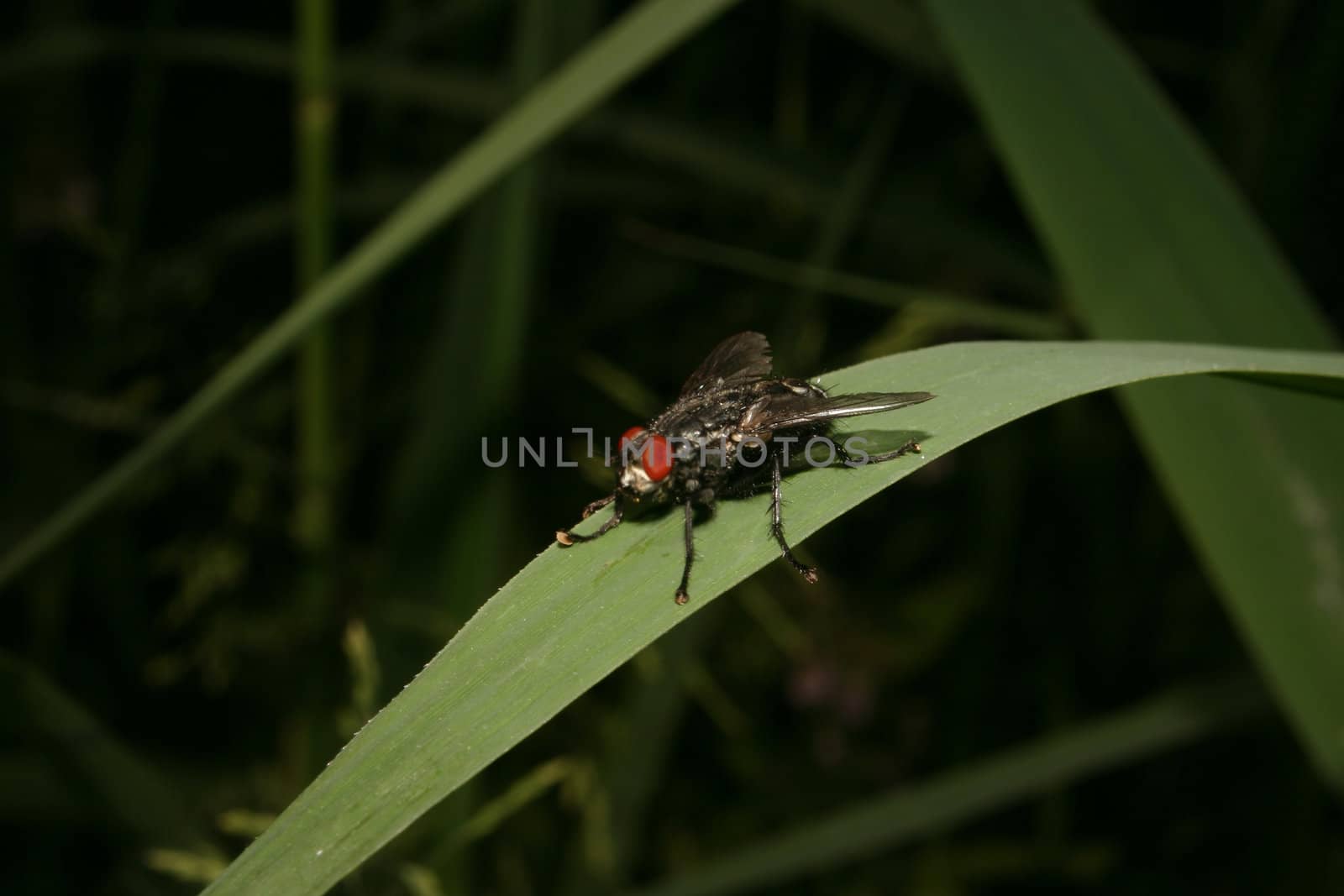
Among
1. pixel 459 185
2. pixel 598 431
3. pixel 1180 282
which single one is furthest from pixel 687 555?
pixel 598 431

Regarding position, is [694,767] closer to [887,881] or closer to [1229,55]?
[887,881]

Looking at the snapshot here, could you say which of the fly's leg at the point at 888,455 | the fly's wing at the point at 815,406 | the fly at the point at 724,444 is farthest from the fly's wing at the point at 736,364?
the fly's leg at the point at 888,455

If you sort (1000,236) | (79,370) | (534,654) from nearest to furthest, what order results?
A: (534,654)
(1000,236)
(79,370)

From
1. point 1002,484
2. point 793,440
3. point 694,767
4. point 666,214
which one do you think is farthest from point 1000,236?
point 694,767

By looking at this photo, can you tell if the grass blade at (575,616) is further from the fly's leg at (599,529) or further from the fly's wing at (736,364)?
the fly's wing at (736,364)

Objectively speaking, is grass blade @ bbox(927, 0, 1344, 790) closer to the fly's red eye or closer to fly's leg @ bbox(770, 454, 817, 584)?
fly's leg @ bbox(770, 454, 817, 584)

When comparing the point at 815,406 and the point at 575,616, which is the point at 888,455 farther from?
the point at 575,616
